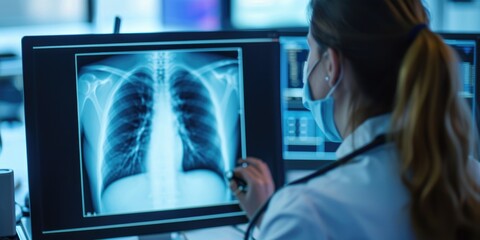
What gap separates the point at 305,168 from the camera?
1.51 meters

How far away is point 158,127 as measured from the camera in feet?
3.88

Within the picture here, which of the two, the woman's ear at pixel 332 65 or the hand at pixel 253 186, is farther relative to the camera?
the hand at pixel 253 186

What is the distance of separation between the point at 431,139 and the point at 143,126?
1.83 ft

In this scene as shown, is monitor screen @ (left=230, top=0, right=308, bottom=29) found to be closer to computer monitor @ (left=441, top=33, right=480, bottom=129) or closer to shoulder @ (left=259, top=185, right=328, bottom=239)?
computer monitor @ (left=441, top=33, right=480, bottom=129)

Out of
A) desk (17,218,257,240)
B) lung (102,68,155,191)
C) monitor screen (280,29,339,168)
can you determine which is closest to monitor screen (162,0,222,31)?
monitor screen (280,29,339,168)

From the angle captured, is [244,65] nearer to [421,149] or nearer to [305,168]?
[305,168]

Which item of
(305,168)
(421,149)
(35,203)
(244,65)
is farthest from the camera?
(305,168)

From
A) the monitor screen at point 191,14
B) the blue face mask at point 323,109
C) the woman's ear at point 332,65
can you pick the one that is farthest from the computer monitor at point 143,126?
the monitor screen at point 191,14

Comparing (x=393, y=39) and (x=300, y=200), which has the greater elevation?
(x=393, y=39)

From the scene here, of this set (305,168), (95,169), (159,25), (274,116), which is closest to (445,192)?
(274,116)

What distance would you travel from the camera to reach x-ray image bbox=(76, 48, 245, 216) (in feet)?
3.75

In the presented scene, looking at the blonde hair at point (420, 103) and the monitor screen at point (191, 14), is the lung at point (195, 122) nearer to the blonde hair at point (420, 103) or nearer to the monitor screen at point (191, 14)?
the blonde hair at point (420, 103)

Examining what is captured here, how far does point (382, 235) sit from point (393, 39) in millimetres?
245

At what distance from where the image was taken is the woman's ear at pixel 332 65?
903 millimetres
